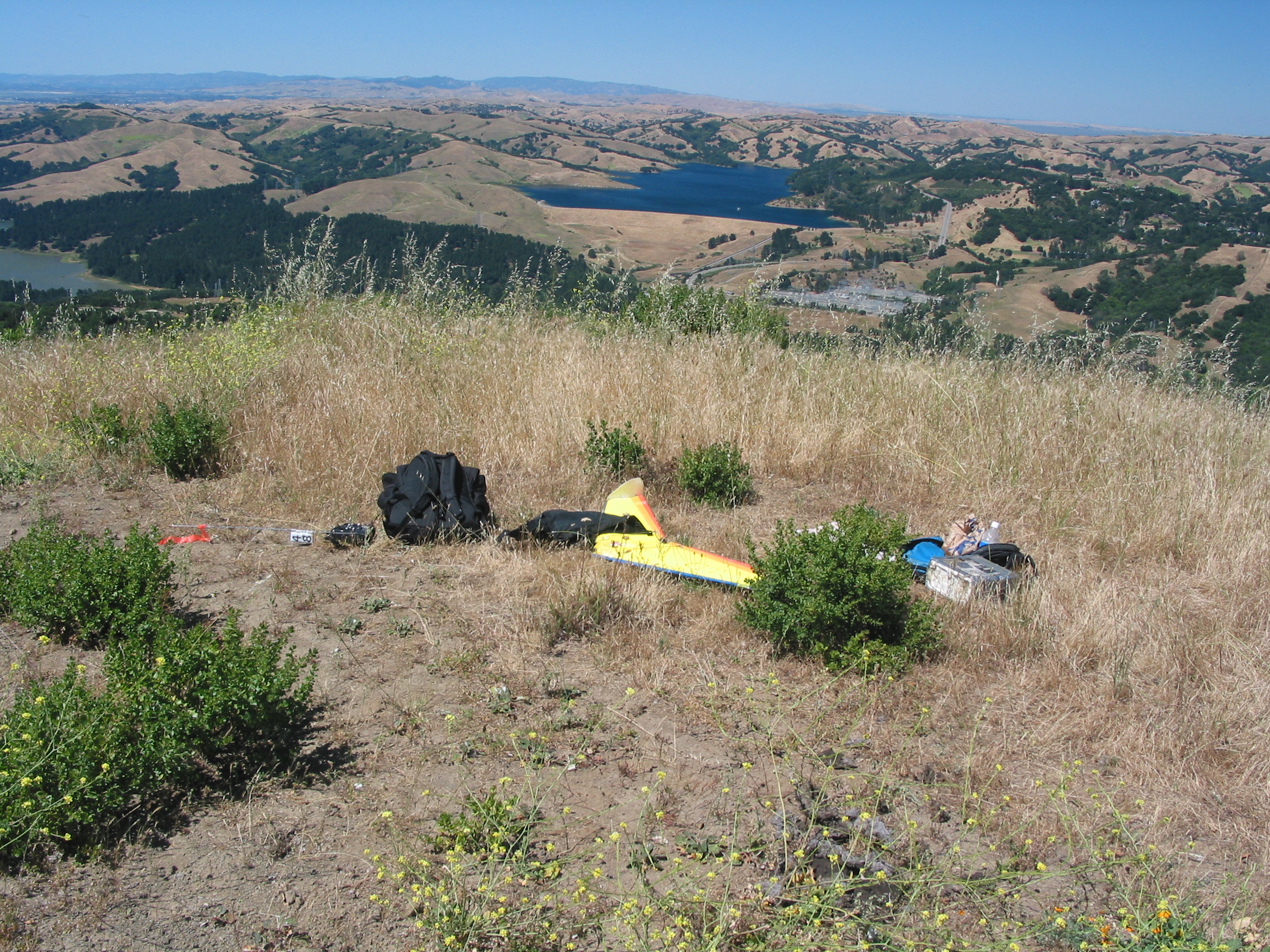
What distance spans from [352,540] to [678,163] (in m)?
121

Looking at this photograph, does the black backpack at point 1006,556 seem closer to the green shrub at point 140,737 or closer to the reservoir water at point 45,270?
the green shrub at point 140,737

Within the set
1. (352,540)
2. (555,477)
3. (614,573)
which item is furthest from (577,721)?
(555,477)

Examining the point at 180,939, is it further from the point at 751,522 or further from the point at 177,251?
the point at 177,251

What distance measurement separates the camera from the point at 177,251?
124 feet

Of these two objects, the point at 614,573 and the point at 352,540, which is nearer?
the point at 614,573

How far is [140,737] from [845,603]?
107 inches

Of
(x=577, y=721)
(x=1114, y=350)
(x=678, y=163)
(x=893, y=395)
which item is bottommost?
(x=577, y=721)

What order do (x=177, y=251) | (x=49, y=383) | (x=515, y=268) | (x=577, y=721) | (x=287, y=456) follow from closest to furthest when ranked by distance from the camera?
(x=577, y=721) < (x=287, y=456) < (x=49, y=383) < (x=515, y=268) < (x=177, y=251)

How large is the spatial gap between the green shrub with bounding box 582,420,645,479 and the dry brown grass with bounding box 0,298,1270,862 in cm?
16

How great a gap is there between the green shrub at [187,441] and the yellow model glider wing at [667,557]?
3108mm

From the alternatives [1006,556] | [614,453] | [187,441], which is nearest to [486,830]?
[1006,556]

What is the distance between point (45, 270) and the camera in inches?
1519

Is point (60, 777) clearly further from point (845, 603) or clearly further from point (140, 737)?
point (845, 603)

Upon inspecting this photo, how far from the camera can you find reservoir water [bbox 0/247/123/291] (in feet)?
101
